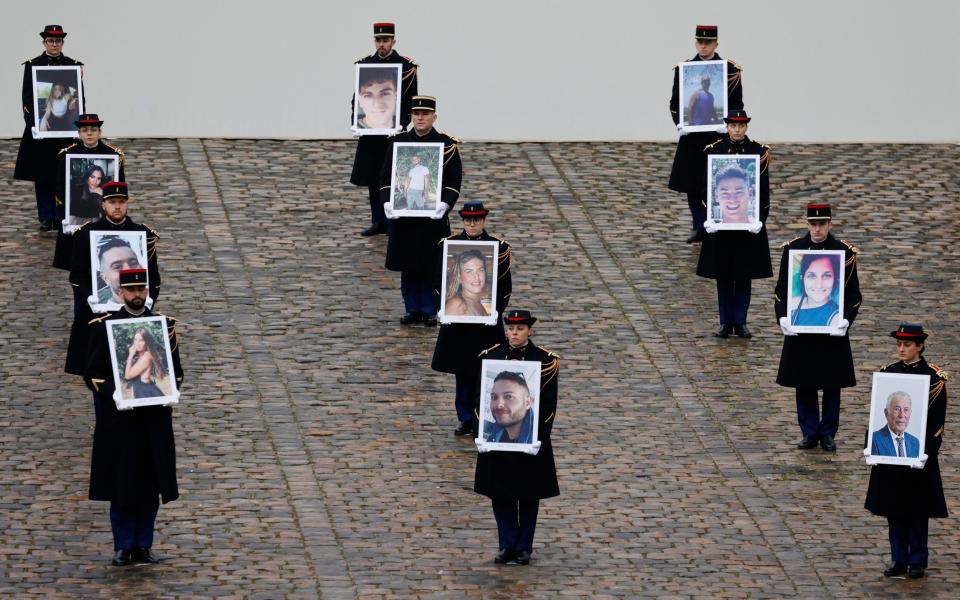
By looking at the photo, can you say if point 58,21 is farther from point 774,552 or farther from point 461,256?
point 774,552

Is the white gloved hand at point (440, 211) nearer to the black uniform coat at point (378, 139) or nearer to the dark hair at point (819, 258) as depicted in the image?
the black uniform coat at point (378, 139)

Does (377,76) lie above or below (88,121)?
above

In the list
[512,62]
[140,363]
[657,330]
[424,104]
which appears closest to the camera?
[140,363]

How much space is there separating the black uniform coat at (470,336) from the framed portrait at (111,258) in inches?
90.5

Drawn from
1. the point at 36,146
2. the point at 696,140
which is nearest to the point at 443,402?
the point at 696,140

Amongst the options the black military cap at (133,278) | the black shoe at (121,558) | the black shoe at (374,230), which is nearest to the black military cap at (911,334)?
the black military cap at (133,278)

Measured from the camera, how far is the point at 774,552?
1470cm

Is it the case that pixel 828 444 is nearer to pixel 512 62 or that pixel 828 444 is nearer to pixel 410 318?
pixel 410 318

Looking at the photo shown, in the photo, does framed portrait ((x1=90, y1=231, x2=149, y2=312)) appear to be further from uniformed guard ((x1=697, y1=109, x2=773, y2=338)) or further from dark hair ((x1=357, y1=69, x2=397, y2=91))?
uniformed guard ((x1=697, y1=109, x2=773, y2=338))

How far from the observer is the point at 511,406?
14312mm

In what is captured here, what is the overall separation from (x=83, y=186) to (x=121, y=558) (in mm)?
5399

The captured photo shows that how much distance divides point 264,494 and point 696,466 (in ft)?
10.7

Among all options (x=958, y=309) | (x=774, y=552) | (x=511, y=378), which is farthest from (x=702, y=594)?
(x=958, y=309)

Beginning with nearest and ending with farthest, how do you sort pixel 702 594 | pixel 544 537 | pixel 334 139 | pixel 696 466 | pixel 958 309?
pixel 702 594 < pixel 544 537 < pixel 696 466 < pixel 958 309 < pixel 334 139
